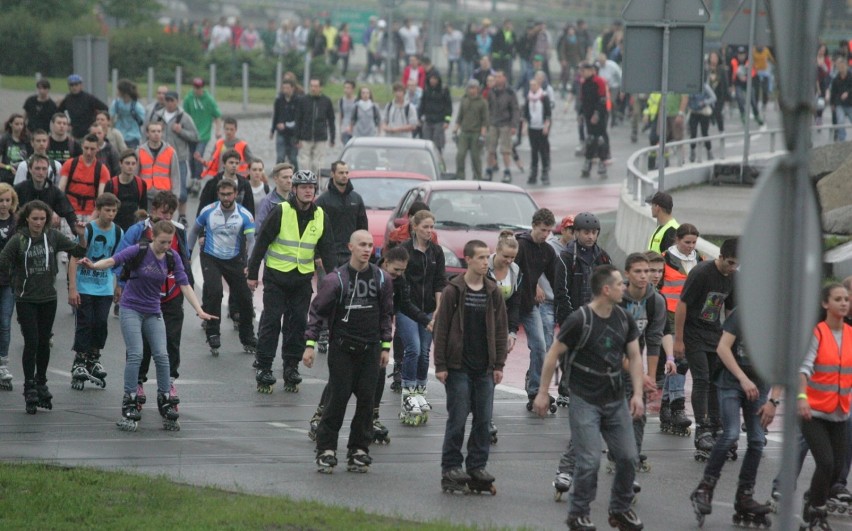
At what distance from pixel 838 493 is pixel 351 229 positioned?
6848 mm

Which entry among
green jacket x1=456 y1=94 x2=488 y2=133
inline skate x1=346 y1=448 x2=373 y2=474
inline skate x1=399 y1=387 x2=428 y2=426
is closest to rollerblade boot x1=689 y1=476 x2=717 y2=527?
inline skate x1=346 y1=448 x2=373 y2=474

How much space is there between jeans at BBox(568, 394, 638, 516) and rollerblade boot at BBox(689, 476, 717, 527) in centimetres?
52

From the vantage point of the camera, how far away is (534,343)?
1306cm

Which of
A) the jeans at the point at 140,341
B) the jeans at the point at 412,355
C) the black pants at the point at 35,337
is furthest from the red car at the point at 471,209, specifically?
the black pants at the point at 35,337

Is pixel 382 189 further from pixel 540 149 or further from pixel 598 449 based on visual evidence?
pixel 598 449

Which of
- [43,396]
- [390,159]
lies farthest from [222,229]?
[390,159]

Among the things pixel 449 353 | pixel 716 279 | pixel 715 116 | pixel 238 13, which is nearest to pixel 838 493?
pixel 716 279

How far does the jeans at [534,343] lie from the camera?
12.9 meters

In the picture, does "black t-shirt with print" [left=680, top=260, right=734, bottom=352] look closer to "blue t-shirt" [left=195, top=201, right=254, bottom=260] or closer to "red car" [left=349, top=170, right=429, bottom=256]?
"blue t-shirt" [left=195, top=201, right=254, bottom=260]

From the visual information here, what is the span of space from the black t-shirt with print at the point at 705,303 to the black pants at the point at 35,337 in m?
4.91

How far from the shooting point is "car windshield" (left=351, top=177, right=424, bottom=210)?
2044 centimetres

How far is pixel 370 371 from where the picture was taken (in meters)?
10.6

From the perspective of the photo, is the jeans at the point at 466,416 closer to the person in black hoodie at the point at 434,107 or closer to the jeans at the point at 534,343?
the jeans at the point at 534,343

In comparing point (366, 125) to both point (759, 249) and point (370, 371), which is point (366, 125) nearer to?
point (370, 371)
